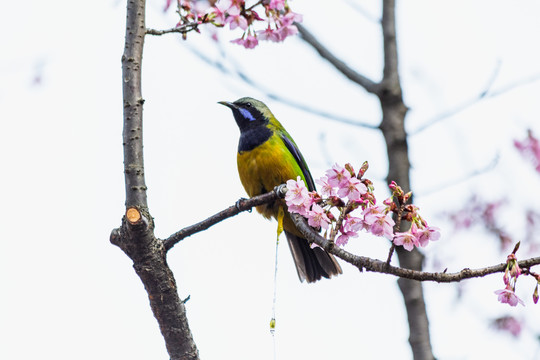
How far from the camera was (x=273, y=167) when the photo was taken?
519 cm

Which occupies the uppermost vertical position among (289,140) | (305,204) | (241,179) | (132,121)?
(289,140)

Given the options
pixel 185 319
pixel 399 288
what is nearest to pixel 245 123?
pixel 399 288

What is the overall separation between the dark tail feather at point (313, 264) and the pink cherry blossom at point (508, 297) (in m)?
3.01

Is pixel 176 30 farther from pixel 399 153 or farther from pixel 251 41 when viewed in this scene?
pixel 399 153

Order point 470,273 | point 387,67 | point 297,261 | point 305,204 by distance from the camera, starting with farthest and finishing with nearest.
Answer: point 297,261 → point 387,67 → point 305,204 → point 470,273

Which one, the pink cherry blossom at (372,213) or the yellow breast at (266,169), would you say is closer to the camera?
the pink cherry blossom at (372,213)

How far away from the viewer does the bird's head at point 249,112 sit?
578cm

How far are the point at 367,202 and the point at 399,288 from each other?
5.32 ft

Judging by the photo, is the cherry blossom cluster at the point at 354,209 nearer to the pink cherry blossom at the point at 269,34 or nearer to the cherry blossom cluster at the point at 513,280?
the cherry blossom cluster at the point at 513,280

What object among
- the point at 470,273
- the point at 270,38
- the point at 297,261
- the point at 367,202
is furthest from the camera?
the point at 297,261

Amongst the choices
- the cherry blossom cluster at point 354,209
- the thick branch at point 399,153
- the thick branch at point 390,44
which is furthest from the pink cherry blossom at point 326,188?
the thick branch at point 390,44

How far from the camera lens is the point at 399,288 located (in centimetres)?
429

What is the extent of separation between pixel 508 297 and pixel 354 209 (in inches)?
30.1

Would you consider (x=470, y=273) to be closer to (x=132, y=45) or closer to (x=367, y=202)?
Result: (x=367, y=202)
